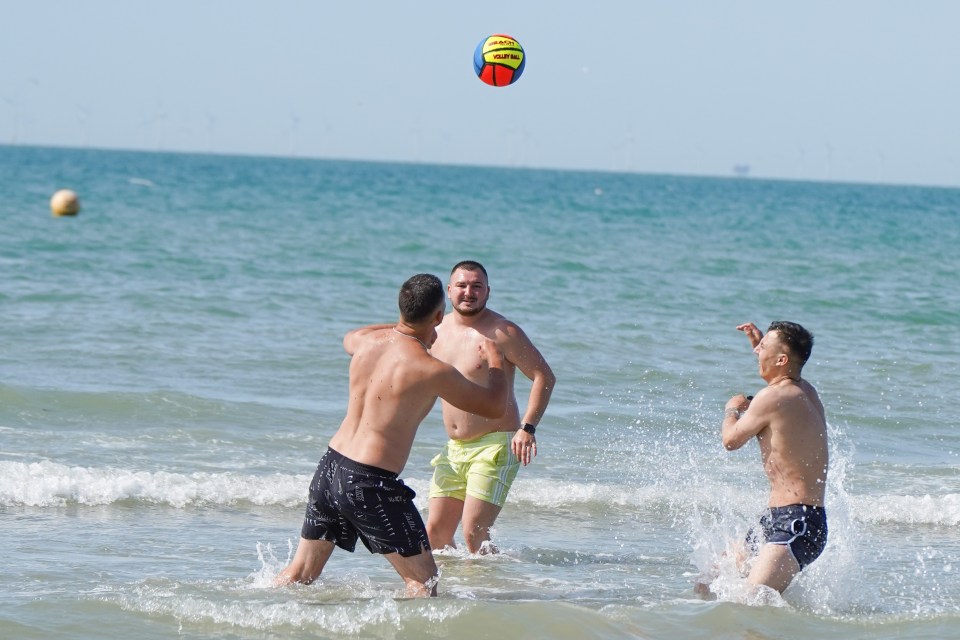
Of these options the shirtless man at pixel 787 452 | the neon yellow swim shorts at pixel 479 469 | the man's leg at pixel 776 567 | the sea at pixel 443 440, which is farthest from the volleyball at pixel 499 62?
the man's leg at pixel 776 567

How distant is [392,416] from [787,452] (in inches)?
73.9

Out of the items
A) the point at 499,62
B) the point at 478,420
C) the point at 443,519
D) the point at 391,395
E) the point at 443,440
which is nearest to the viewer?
the point at 391,395

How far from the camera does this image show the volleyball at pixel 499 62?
9.51 metres

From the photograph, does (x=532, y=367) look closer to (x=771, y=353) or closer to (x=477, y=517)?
(x=477, y=517)

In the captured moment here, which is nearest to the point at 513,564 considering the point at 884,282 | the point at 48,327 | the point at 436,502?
the point at 436,502

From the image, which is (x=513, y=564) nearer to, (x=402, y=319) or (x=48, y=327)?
(x=402, y=319)

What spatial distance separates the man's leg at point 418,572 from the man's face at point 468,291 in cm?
154

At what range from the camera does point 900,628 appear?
605 cm

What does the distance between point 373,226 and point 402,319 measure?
29.7 metres

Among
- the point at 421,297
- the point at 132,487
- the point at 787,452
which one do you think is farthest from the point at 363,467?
the point at 132,487

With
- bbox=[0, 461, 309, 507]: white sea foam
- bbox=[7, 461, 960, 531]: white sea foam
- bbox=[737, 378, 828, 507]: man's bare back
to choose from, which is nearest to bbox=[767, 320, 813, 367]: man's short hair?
bbox=[737, 378, 828, 507]: man's bare back

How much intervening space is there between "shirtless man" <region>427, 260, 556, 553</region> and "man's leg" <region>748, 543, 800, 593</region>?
141 centimetres

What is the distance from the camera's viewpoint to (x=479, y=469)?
6.82m

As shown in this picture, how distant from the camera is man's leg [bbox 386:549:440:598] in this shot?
5746 mm
